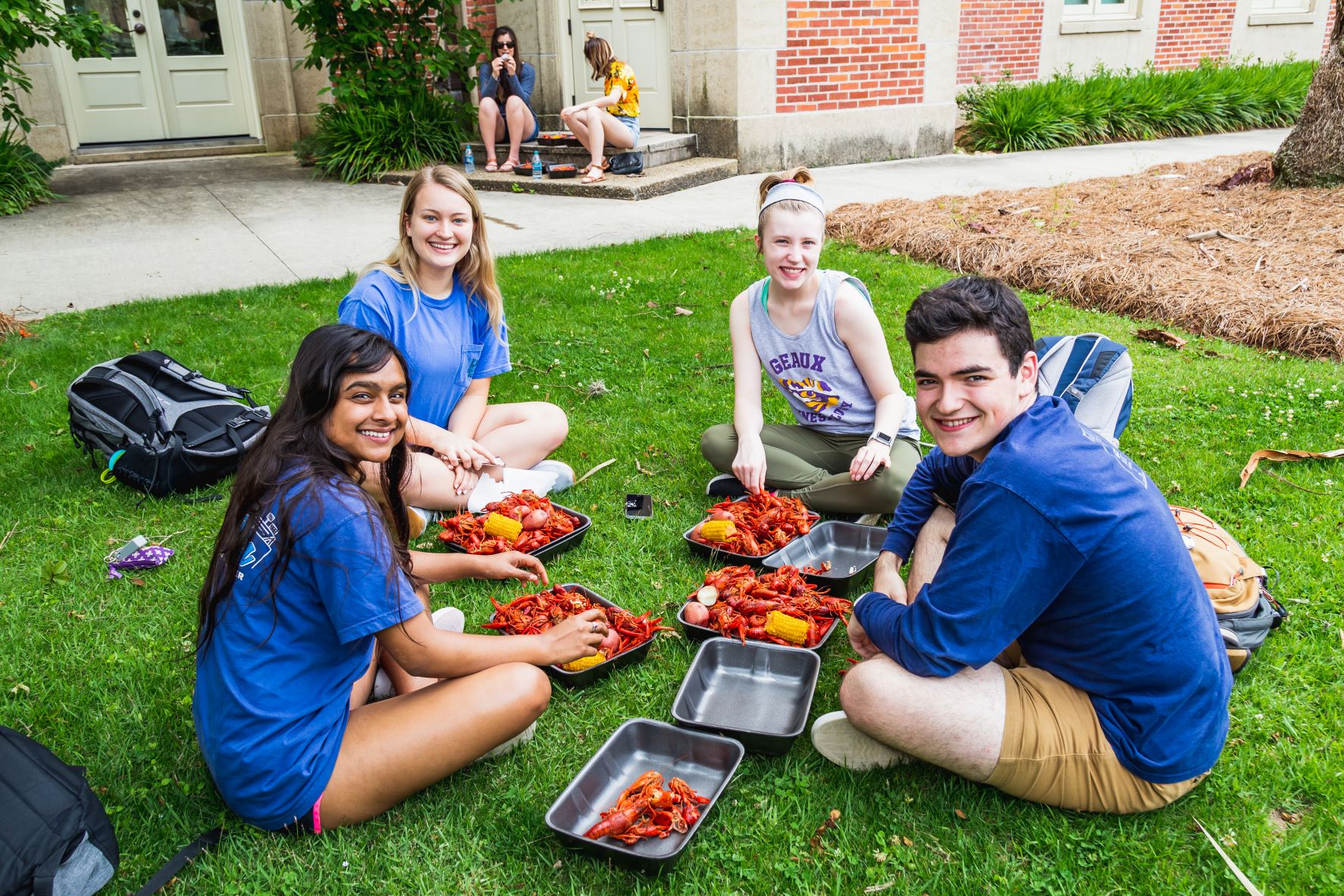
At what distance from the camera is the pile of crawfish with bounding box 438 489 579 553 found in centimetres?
389

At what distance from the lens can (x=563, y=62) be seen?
12148mm

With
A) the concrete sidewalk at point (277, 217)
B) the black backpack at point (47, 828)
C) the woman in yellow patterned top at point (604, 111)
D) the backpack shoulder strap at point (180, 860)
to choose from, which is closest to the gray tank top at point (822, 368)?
the backpack shoulder strap at point (180, 860)

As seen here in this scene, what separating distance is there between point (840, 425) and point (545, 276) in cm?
383

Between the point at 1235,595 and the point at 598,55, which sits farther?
the point at 598,55

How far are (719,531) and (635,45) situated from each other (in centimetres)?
978

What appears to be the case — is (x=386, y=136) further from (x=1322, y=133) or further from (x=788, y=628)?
(x=788, y=628)

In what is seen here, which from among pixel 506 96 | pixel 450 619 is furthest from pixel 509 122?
pixel 450 619

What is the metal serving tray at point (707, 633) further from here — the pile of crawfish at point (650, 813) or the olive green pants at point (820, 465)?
the olive green pants at point (820, 465)

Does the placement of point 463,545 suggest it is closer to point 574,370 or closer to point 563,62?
point 574,370

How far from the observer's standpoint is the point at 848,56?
470 inches

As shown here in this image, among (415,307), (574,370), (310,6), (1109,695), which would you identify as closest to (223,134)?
(310,6)

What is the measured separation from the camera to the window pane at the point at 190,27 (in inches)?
527

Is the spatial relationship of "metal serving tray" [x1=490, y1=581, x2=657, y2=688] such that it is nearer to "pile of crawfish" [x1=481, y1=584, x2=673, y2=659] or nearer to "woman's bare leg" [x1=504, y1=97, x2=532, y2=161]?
"pile of crawfish" [x1=481, y1=584, x2=673, y2=659]

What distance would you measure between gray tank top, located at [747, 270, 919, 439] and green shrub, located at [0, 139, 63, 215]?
30.5ft
